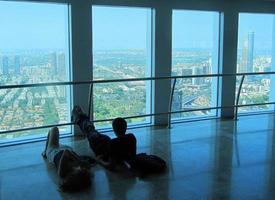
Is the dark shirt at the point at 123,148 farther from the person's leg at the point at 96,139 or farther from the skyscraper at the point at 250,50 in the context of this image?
the skyscraper at the point at 250,50

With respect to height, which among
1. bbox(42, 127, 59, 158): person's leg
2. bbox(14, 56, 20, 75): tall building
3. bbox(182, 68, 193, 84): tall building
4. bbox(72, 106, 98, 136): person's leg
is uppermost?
bbox(14, 56, 20, 75): tall building

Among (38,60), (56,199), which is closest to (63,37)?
(38,60)

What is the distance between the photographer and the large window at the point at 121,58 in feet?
18.1

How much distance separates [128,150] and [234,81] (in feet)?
11.2

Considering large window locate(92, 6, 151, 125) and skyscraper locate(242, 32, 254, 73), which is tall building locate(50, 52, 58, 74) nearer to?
large window locate(92, 6, 151, 125)

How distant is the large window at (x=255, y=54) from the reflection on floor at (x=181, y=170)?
1616mm

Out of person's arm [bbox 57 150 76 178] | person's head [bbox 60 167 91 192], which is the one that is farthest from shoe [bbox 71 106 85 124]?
person's head [bbox 60 167 91 192]

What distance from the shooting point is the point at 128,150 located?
3779mm

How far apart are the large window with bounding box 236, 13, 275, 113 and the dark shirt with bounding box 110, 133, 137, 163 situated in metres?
3.54

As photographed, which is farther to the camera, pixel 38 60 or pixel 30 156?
pixel 38 60

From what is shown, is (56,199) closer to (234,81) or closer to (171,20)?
(171,20)

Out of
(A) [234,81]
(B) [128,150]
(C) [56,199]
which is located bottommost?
(C) [56,199]

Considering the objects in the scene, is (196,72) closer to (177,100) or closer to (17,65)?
(177,100)

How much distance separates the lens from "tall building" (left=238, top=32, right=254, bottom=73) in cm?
670
